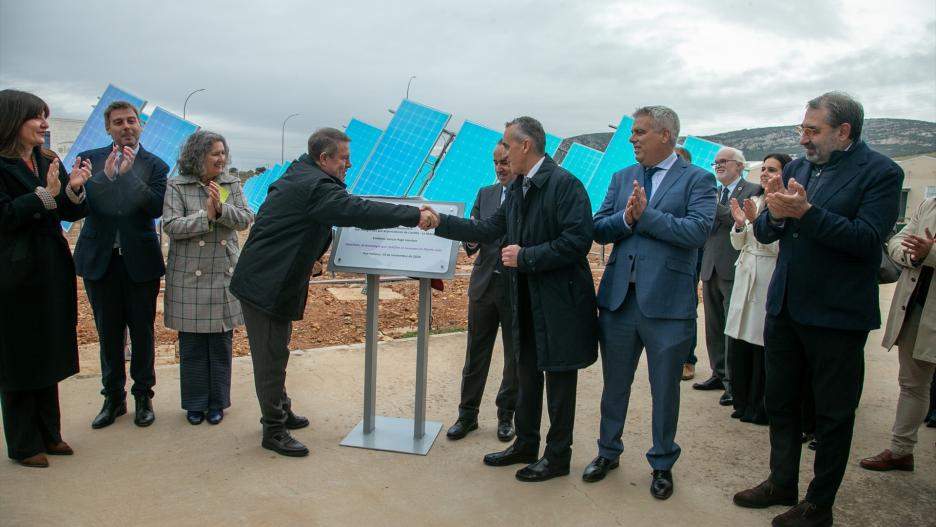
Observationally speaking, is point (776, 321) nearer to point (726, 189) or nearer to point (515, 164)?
point (515, 164)

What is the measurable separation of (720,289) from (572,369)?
2235mm

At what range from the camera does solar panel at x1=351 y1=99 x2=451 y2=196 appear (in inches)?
521

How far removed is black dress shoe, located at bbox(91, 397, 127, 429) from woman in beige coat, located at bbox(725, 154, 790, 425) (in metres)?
4.32

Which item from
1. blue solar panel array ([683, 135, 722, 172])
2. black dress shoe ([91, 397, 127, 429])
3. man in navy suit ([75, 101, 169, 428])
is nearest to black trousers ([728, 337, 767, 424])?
man in navy suit ([75, 101, 169, 428])

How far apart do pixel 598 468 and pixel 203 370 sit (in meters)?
2.73

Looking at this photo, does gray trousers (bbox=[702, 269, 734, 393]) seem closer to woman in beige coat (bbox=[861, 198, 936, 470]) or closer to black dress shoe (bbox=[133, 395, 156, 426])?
woman in beige coat (bbox=[861, 198, 936, 470])

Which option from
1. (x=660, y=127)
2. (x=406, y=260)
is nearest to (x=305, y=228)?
(x=406, y=260)

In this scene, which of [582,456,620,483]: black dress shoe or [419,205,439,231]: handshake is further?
[419,205,439,231]: handshake

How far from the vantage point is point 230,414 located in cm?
440

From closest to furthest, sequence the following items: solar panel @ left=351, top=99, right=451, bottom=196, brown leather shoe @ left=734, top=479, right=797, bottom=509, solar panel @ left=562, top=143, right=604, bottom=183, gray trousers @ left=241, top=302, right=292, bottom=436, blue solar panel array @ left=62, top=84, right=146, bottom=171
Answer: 1. brown leather shoe @ left=734, top=479, right=797, bottom=509
2. gray trousers @ left=241, top=302, right=292, bottom=436
3. blue solar panel array @ left=62, top=84, right=146, bottom=171
4. solar panel @ left=351, top=99, right=451, bottom=196
5. solar panel @ left=562, top=143, right=604, bottom=183

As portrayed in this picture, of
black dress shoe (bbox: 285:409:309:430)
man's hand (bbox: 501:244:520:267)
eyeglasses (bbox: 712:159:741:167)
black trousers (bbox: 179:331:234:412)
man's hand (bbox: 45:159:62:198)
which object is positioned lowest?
black dress shoe (bbox: 285:409:309:430)

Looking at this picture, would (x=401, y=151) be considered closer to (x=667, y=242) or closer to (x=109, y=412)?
(x=109, y=412)

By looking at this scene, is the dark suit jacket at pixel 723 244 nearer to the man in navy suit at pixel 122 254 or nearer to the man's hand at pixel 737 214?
the man's hand at pixel 737 214

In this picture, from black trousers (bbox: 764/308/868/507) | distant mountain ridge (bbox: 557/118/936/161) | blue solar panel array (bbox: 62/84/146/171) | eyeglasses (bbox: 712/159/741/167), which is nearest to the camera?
black trousers (bbox: 764/308/868/507)
